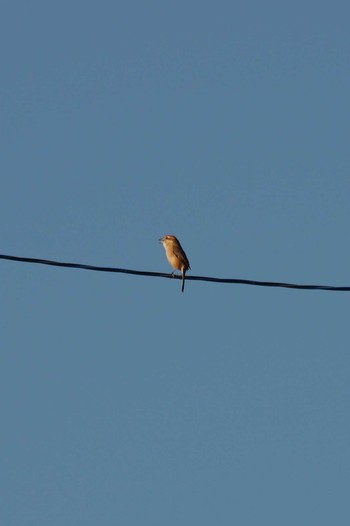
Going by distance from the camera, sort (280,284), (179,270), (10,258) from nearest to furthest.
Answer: (10,258) < (280,284) < (179,270)

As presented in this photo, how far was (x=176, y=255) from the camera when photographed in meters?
20.7

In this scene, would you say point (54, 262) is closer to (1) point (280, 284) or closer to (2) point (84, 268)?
(2) point (84, 268)

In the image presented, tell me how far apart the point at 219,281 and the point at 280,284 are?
61 centimetres

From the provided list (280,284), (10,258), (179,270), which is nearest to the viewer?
(10,258)

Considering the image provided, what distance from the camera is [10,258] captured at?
11773 millimetres

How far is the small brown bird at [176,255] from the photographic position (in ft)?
67.4

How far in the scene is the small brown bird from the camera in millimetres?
20547

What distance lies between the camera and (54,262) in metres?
12.1

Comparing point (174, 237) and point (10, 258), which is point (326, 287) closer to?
point (10, 258)

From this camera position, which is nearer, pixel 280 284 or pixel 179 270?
pixel 280 284

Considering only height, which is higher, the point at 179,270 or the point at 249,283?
the point at 179,270

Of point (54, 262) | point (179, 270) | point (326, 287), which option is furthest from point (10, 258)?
point (179, 270)

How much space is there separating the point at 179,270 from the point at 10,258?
358 inches

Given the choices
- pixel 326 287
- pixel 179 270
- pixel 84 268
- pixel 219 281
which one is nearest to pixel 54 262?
pixel 84 268
